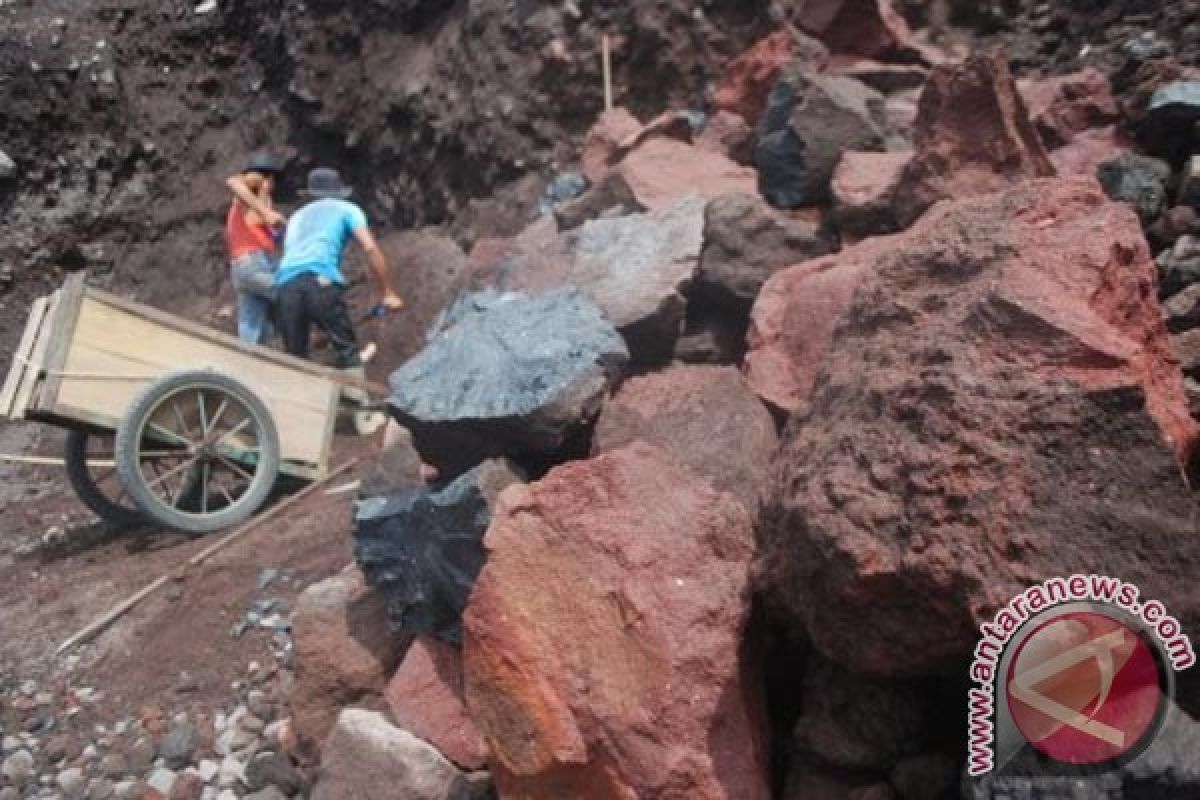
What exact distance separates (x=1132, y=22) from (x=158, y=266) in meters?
8.03

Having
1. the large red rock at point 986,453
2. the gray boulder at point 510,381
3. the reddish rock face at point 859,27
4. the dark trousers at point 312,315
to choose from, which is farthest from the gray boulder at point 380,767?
the reddish rock face at point 859,27

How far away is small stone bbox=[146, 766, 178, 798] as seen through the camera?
2859 mm

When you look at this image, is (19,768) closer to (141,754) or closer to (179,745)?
(141,754)

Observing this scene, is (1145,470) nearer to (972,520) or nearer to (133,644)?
(972,520)

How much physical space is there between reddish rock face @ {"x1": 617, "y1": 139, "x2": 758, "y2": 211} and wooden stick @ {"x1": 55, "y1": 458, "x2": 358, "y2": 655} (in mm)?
2186

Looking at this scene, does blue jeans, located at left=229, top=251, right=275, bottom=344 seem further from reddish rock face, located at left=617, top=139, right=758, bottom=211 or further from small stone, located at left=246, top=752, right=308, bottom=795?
small stone, located at left=246, top=752, right=308, bottom=795

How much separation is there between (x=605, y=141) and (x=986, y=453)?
199 inches

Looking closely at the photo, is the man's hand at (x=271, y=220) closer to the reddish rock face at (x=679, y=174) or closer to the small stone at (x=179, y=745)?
the reddish rock face at (x=679, y=174)

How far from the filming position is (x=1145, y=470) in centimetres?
155

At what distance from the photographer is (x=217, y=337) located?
14.8ft

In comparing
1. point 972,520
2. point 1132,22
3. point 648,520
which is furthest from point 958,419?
point 1132,22

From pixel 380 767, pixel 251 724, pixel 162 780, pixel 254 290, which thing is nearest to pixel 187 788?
pixel 162 780

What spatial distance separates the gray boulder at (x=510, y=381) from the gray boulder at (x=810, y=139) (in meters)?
1.47

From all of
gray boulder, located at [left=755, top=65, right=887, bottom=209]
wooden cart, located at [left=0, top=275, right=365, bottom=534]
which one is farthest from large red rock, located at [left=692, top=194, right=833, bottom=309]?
wooden cart, located at [left=0, top=275, right=365, bottom=534]
